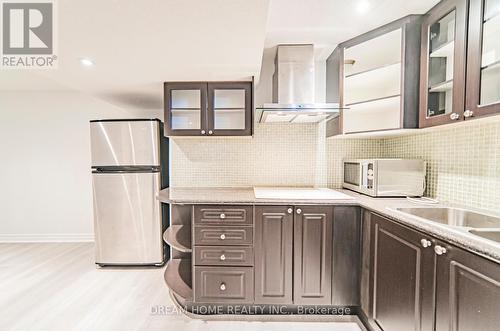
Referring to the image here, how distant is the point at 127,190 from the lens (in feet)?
8.80

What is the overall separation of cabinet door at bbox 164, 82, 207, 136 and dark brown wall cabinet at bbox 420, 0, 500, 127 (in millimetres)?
1738

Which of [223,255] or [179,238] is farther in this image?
[179,238]

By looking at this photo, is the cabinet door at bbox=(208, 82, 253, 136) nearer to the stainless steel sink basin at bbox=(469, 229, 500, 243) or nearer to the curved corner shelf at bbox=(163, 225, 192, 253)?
the curved corner shelf at bbox=(163, 225, 192, 253)

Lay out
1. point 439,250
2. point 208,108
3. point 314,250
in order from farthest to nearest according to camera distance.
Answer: point 208,108 → point 314,250 → point 439,250

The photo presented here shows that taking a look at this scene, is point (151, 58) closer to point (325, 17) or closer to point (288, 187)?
point (325, 17)

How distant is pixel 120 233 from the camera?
106 inches

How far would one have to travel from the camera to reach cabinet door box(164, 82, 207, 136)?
7.34 ft

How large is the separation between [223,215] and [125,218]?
1.47 meters

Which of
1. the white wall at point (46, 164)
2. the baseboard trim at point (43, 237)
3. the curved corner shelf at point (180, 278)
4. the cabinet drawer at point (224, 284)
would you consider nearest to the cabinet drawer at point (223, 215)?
the cabinet drawer at point (224, 284)

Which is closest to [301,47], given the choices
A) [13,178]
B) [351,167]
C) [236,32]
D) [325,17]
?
[325,17]

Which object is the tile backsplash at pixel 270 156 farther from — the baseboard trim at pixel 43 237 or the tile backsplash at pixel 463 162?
the baseboard trim at pixel 43 237

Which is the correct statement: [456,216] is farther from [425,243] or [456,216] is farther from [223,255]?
[223,255]

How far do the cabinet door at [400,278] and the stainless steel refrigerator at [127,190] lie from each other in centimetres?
218
